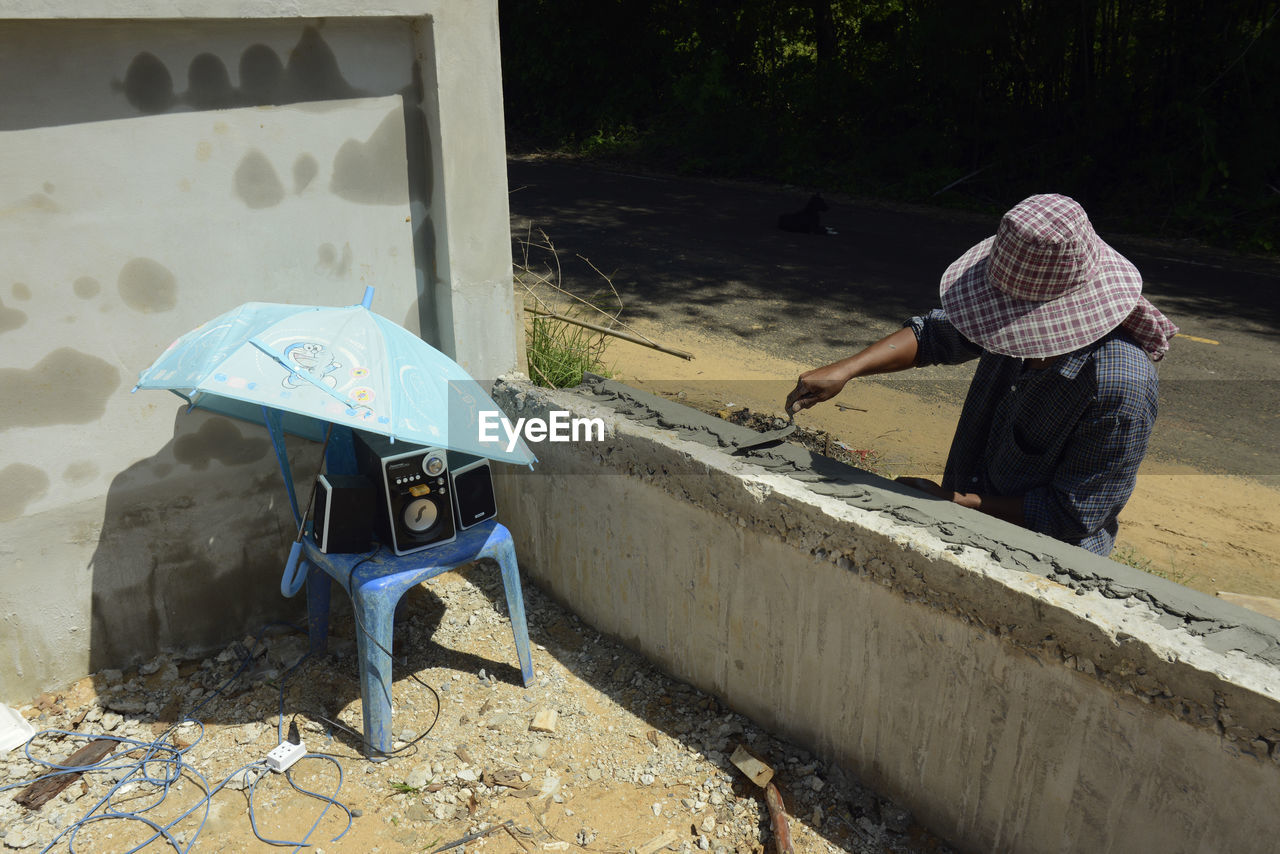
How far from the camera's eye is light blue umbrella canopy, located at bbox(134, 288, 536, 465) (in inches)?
111

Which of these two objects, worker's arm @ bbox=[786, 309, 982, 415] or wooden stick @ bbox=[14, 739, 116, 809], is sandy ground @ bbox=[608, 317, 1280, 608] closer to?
worker's arm @ bbox=[786, 309, 982, 415]

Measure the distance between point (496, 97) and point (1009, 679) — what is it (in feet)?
9.85

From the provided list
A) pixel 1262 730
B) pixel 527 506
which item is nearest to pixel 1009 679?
pixel 1262 730

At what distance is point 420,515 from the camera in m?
3.44

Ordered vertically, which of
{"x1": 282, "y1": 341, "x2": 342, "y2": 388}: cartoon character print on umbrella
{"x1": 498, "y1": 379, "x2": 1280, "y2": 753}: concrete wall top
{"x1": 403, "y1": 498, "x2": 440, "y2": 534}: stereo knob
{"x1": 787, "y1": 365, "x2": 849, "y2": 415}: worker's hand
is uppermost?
{"x1": 282, "y1": 341, "x2": 342, "y2": 388}: cartoon character print on umbrella

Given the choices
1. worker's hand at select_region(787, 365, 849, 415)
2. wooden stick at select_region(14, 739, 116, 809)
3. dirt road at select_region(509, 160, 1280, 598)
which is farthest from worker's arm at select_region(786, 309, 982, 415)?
wooden stick at select_region(14, 739, 116, 809)

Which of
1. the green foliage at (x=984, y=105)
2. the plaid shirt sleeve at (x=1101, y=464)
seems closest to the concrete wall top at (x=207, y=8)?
the plaid shirt sleeve at (x=1101, y=464)

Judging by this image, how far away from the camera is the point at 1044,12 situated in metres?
12.6

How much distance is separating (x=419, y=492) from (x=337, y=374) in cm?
65

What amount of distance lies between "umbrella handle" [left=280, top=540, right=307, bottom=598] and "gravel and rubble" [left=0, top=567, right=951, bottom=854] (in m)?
0.48

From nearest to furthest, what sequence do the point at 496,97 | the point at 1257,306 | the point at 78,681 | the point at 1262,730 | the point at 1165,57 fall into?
the point at 1262,730 < the point at 78,681 < the point at 496,97 < the point at 1257,306 < the point at 1165,57

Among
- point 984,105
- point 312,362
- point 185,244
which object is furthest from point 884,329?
point 984,105

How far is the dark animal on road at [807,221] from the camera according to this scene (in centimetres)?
1105

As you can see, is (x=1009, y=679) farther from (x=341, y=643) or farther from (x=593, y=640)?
(x=341, y=643)
